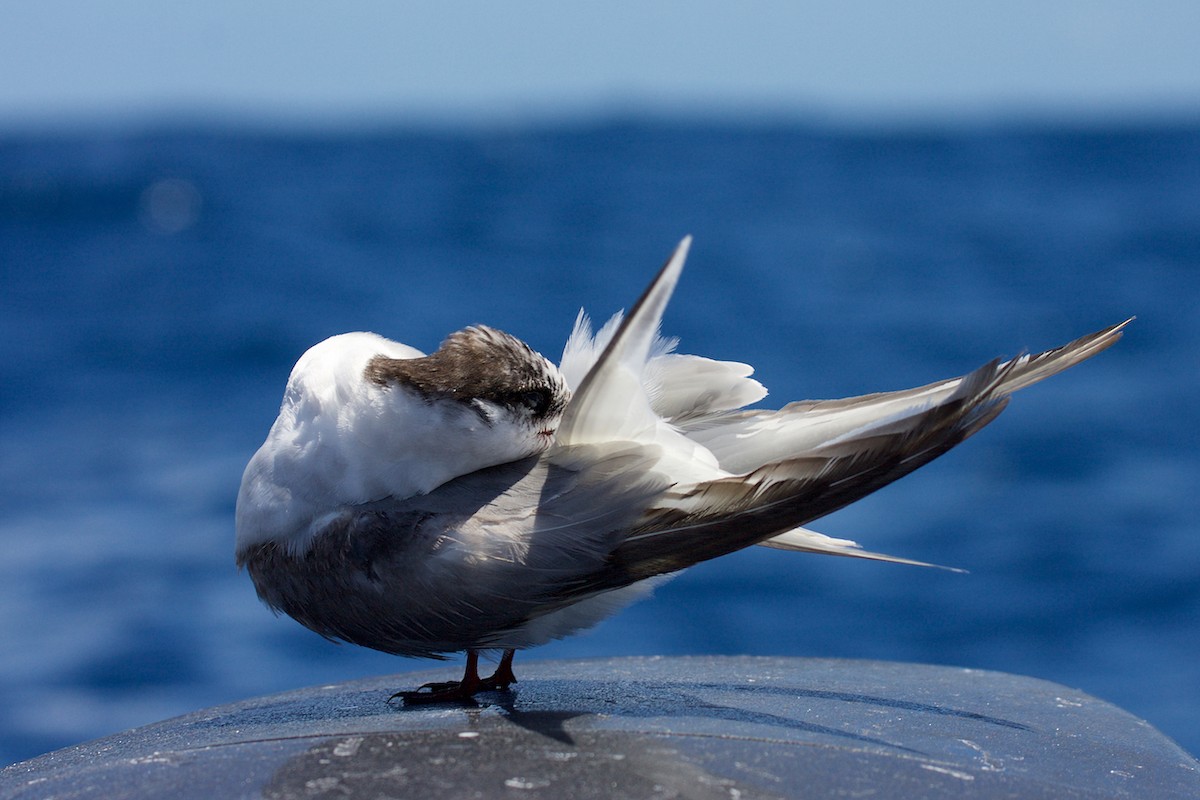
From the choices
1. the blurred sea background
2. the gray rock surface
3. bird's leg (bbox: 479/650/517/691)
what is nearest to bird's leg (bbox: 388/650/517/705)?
bird's leg (bbox: 479/650/517/691)

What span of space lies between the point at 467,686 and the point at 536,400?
887mm

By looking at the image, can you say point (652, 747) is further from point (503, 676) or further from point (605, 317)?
point (605, 317)

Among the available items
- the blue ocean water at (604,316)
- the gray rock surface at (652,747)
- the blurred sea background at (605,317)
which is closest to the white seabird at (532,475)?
the gray rock surface at (652,747)

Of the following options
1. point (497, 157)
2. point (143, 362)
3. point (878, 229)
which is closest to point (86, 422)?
point (143, 362)

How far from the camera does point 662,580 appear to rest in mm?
3773

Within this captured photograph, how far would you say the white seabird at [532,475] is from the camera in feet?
10.8

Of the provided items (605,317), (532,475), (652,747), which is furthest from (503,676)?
(605,317)

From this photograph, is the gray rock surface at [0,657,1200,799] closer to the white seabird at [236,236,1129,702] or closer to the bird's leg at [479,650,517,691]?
the bird's leg at [479,650,517,691]

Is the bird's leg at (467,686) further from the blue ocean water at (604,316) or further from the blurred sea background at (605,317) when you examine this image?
the blurred sea background at (605,317)

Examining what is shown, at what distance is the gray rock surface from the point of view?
2789 millimetres

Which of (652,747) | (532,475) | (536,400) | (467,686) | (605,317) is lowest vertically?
(652,747)

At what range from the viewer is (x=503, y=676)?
4.08 metres

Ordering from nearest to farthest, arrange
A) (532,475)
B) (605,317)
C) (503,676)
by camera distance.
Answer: (532,475), (503,676), (605,317)

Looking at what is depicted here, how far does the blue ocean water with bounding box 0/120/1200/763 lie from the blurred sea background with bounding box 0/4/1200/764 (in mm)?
56
